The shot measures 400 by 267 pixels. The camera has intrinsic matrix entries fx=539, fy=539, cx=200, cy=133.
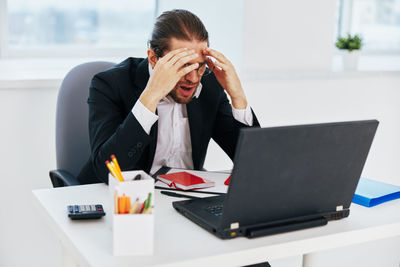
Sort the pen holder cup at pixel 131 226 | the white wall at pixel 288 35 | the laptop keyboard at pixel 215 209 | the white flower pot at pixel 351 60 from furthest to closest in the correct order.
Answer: the white flower pot at pixel 351 60 → the white wall at pixel 288 35 → the laptop keyboard at pixel 215 209 → the pen holder cup at pixel 131 226

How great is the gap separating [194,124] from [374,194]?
0.67 meters

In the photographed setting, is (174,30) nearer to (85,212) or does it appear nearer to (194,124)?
(194,124)

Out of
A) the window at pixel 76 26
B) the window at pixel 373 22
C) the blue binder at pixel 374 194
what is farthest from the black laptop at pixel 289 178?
the window at pixel 373 22

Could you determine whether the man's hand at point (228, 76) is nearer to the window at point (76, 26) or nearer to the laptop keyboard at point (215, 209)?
the laptop keyboard at point (215, 209)

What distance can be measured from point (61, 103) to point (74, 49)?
0.97m

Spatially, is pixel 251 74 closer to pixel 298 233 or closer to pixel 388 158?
pixel 388 158

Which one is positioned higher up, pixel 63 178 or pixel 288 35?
pixel 288 35

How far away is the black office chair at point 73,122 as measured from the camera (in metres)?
1.88

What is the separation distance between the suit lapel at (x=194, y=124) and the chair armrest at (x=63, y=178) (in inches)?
16.0

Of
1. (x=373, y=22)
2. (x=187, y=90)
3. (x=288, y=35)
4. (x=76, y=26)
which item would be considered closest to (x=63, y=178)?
(x=187, y=90)

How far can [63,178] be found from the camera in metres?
1.75

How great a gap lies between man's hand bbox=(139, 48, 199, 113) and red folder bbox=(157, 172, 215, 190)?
197 mm

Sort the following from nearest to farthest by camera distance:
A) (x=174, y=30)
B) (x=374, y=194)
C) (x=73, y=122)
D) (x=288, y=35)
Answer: (x=374, y=194) < (x=174, y=30) < (x=73, y=122) < (x=288, y=35)

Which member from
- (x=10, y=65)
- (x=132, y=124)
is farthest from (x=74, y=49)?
(x=132, y=124)
